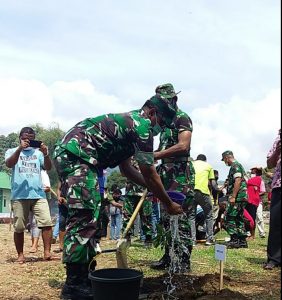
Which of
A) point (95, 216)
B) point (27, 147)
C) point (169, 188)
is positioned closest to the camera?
point (95, 216)

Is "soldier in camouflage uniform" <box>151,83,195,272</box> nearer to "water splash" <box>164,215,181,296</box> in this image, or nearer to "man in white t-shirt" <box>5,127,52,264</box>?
"water splash" <box>164,215,181,296</box>

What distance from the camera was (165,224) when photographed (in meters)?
5.21

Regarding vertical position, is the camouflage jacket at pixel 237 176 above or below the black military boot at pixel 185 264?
above

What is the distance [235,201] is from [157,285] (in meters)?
4.64

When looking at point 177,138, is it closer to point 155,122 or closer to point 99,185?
point 155,122

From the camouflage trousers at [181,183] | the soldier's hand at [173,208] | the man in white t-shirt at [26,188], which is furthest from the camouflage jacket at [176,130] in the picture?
the man in white t-shirt at [26,188]

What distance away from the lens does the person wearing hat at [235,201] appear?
866cm

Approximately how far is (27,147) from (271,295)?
361 centimetres

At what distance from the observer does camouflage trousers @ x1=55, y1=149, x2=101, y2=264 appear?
377 cm

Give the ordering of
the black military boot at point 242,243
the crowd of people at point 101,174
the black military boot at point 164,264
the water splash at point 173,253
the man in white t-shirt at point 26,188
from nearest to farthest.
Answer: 1. the crowd of people at point 101,174
2. the water splash at point 173,253
3. the black military boot at point 164,264
4. the man in white t-shirt at point 26,188
5. the black military boot at point 242,243

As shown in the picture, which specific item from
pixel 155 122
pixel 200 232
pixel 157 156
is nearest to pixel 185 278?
pixel 157 156

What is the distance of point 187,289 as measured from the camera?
4.23 m

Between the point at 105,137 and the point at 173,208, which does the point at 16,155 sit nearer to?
the point at 105,137

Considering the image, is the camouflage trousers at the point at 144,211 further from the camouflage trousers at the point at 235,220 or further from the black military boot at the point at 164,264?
the black military boot at the point at 164,264
